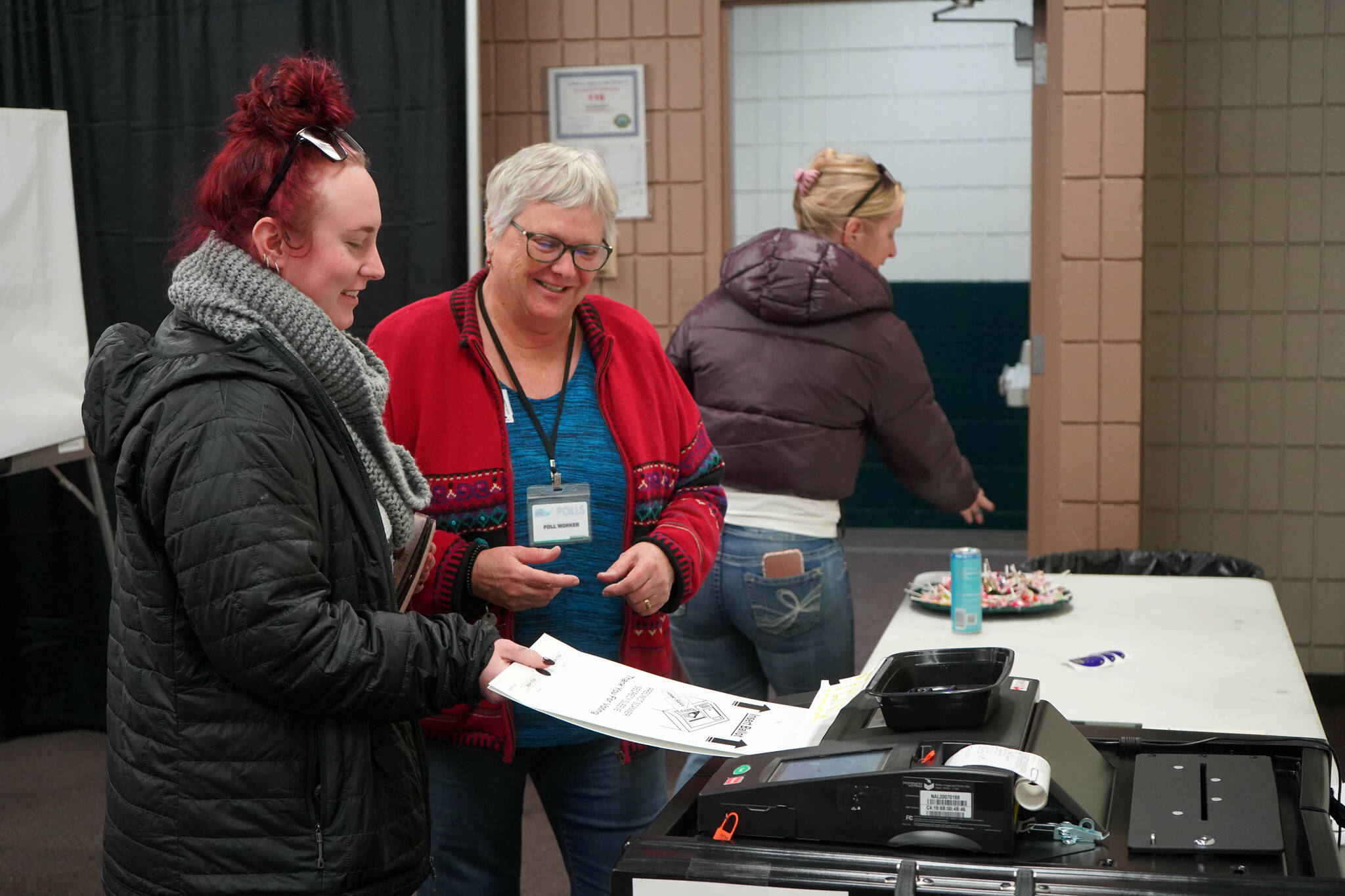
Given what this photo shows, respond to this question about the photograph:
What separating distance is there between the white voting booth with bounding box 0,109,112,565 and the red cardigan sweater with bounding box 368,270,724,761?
1.87 meters

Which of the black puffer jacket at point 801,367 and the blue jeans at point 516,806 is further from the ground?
the black puffer jacket at point 801,367

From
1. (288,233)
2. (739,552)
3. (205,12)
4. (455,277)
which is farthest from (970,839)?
(205,12)

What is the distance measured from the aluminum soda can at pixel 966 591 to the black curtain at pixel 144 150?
5.99 feet

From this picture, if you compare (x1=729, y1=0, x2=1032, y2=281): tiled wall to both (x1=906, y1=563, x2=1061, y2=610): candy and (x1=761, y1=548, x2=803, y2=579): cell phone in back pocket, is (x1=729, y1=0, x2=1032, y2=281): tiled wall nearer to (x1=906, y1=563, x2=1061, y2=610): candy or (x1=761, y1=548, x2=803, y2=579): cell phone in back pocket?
(x1=906, y1=563, x2=1061, y2=610): candy

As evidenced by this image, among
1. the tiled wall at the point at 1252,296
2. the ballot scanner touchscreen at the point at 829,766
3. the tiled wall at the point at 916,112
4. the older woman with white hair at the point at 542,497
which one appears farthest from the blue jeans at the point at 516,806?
the tiled wall at the point at 916,112

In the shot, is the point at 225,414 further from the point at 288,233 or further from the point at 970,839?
the point at 970,839

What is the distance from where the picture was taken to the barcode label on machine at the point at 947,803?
105 cm

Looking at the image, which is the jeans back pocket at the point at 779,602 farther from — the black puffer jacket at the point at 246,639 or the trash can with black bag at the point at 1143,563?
the black puffer jacket at the point at 246,639

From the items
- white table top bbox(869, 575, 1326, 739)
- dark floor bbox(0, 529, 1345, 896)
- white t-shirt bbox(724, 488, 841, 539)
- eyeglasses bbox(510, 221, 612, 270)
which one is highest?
eyeglasses bbox(510, 221, 612, 270)

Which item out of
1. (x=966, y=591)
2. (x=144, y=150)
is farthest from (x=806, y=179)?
(x=144, y=150)

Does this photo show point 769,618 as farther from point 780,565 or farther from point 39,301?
point 39,301

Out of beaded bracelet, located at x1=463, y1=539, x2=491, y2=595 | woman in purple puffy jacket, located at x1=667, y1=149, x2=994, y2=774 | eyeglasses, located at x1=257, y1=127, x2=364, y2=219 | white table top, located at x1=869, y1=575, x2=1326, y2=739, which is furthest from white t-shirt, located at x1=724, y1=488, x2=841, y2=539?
eyeglasses, located at x1=257, y1=127, x2=364, y2=219

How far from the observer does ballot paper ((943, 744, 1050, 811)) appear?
1065 millimetres

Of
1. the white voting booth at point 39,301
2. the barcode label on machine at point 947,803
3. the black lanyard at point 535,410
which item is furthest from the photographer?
the white voting booth at point 39,301
